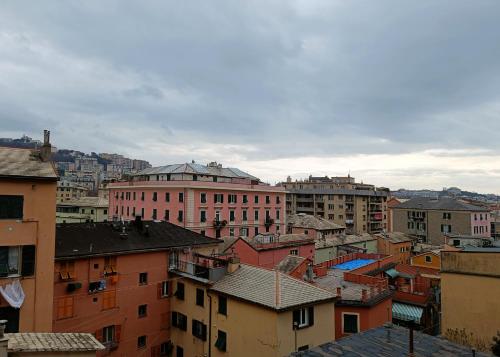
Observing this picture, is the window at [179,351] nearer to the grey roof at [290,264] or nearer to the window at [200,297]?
the window at [200,297]

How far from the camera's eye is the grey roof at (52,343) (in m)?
10.8

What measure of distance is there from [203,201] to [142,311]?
92.9ft

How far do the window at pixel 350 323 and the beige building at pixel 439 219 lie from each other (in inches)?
2168

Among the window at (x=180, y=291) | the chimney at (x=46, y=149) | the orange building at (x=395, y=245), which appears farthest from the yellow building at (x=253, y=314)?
the orange building at (x=395, y=245)

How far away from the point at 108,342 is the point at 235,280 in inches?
338

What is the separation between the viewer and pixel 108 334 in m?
22.9

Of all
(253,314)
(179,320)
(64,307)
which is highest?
(253,314)

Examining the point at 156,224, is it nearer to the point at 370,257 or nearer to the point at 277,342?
the point at 277,342

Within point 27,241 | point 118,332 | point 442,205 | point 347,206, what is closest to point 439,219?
point 442,205

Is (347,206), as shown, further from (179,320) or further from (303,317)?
(303,317)

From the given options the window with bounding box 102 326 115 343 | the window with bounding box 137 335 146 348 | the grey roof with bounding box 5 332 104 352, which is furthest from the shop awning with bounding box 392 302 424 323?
the grey roof with bounding box 5 332 104 352

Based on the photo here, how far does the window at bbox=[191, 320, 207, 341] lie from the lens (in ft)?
73.2

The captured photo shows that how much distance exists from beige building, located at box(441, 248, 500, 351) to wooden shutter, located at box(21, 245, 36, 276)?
22.5 meters

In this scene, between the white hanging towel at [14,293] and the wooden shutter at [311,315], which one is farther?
the wooden shutter at [311,315]
